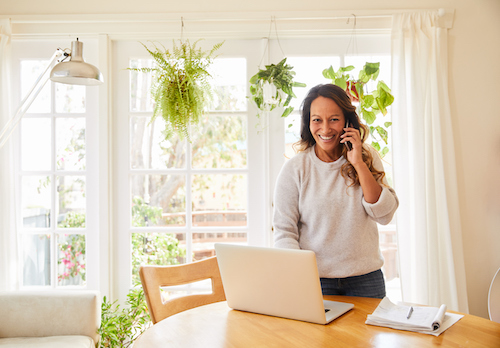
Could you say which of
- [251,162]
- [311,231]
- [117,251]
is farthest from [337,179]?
[117,251]

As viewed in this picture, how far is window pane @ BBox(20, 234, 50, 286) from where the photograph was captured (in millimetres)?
2633

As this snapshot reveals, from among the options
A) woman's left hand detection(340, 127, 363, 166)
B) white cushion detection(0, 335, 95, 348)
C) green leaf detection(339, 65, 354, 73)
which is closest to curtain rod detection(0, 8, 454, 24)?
green leaf detection(339, 65, 354, 73)

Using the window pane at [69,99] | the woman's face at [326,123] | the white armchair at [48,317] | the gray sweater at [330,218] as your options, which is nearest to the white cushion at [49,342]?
the white armchair at [48,317]

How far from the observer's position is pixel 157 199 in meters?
2.65

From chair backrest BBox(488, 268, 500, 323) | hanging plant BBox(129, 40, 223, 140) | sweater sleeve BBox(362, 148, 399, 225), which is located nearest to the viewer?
sweater sleeve BBox(362, 148, 399, 225)

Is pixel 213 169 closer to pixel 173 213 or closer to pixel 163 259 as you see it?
pixel 173 213

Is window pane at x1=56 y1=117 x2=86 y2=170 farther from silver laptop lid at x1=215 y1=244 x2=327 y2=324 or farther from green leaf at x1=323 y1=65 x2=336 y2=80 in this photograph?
silver laptop lid at x1=215 y1=244 x2=327 y2=324

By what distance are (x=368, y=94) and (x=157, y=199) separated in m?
1.44

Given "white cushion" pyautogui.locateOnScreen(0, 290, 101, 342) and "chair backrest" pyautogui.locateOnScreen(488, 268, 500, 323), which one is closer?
"white cushion" pyautogui.locateOnScreen(0, 290, 101, 342)

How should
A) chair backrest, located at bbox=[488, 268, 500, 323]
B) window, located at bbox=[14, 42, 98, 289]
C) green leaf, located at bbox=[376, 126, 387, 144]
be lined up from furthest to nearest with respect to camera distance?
window, located at bbox=[14, 42, 98, 289]
green leaf, located at bbox=[376, 126, 387, 144]
chair backrest, located at bbox=[488, 268, 500, 323]

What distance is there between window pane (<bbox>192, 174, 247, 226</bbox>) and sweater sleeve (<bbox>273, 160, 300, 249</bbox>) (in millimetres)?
883

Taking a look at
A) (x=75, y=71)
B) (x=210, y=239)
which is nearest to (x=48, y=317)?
(x=210, y=239)

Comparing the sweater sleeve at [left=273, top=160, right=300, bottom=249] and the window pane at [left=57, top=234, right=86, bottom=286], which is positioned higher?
the sweater sleeve at [left=273, top=160, right=300, bottom=249]

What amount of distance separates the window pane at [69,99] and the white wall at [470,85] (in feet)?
1.76
